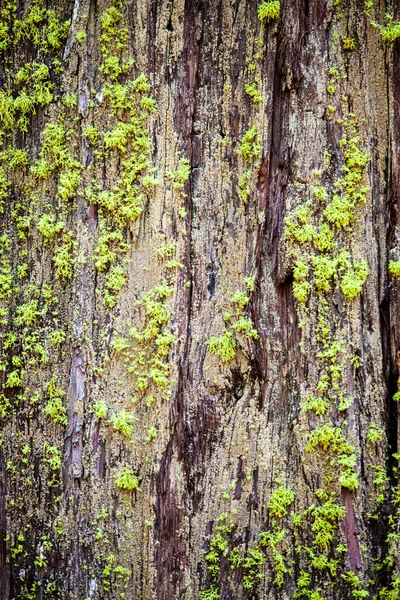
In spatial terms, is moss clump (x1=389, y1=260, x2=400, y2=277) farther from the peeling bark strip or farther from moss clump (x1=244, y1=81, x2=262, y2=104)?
moss clump (x1=244, y1=81, x2=262, y2=104)

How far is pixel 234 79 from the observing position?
1.64 meters

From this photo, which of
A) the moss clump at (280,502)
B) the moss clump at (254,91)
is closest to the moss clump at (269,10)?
the moss clump at (254,91)

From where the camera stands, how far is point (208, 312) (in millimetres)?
1621

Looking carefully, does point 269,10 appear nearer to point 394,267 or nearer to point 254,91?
point 254,91

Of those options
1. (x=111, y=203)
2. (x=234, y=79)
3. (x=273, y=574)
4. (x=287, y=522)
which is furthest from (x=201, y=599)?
(x=234, y=79)

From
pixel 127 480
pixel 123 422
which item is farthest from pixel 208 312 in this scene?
pixel 127 480

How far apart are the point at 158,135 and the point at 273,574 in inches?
56.9

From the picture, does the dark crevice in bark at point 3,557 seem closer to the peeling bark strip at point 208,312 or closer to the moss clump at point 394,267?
the peeling bark strip at point 208,312

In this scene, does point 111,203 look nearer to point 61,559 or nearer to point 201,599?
point 61,559

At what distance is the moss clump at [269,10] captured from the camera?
161cm

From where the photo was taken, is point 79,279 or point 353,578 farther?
point 79,279

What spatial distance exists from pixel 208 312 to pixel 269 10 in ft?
3.28

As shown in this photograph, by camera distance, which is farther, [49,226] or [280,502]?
[49,226]

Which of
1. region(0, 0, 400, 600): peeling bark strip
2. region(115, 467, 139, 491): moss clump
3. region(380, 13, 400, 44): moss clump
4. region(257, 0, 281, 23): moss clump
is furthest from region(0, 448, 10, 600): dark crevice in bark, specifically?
region(380, 13, 400, 44): moss clump
